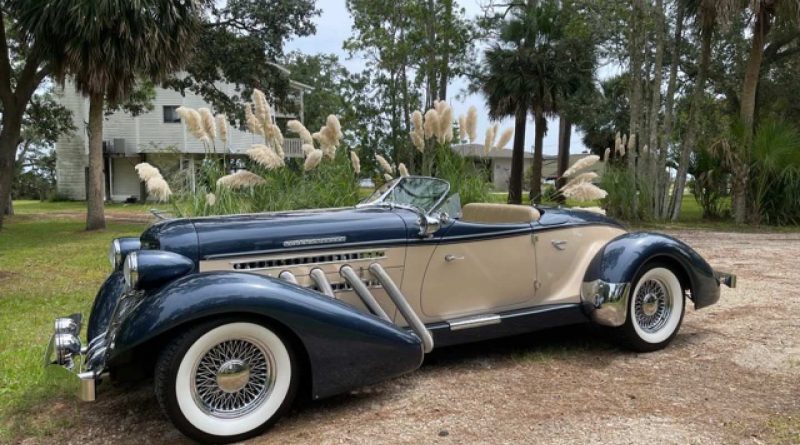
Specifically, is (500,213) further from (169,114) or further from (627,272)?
(169,114)

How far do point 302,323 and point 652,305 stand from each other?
2877 mm

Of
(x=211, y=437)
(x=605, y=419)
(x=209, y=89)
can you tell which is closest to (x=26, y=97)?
(x=209, y=89)

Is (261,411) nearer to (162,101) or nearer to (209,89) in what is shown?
(209,89)

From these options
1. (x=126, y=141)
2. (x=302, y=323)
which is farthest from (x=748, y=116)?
(x=126, y=141)

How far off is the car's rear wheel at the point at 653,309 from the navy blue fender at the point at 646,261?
10 cm

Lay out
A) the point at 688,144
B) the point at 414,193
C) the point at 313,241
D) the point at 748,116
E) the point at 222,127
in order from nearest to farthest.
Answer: the point at 313,241
the point at 414,193
the point at 222,127
the point at 748,116
the point at 688,144

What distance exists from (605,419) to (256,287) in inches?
79.0

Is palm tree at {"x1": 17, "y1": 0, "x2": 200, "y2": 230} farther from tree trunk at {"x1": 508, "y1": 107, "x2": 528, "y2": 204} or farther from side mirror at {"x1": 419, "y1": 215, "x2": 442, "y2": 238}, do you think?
tree trunk at {"x1": 508, "y1": 107, "x2": 528, "y2": 204}

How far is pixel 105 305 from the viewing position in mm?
4090

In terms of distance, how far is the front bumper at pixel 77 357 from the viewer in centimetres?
292

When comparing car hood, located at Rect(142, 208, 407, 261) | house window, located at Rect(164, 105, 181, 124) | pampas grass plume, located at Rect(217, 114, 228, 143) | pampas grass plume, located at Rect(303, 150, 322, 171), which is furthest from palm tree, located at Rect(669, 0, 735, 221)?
house window, located at Rect(164, 105, 181, 124)

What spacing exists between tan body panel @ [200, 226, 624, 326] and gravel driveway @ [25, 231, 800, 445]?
1.47 ft

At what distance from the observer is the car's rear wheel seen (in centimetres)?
452

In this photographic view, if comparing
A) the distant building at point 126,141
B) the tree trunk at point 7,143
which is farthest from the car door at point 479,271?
the distant building at point 126,141
